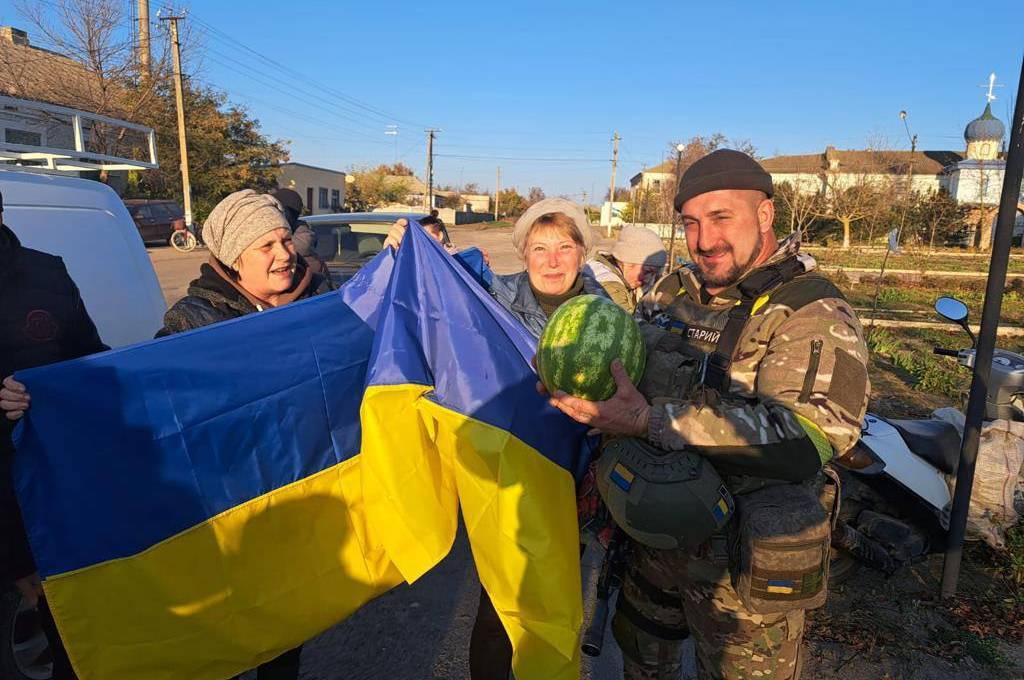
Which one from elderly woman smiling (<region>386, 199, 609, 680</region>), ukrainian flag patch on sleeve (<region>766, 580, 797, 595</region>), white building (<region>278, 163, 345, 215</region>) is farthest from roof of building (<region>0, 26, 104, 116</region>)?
ukrainian flag patch on sleeve (<region>766, 580, 797, 595</region>)

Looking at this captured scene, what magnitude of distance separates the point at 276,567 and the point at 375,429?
2.30 ft

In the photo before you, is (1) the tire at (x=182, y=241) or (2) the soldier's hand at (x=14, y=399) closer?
(2) the soldier's hand at (x=14, y=399)

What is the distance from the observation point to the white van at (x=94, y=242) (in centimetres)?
329

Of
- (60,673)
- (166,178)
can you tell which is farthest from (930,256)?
(166,178)

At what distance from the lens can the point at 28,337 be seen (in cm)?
255

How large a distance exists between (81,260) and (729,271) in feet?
11.0

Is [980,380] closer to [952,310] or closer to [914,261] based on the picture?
[952,310]

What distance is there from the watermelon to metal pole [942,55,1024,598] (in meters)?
2.75

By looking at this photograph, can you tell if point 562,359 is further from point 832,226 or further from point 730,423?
point 832,226

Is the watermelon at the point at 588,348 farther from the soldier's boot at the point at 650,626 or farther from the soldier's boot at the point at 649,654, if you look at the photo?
the soldier's boot at the point at 649,654

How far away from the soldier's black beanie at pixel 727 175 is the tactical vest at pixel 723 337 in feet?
0.99

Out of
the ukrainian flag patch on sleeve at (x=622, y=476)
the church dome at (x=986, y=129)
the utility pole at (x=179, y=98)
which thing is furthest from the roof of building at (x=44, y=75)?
the church dome at (x=986, y=129)

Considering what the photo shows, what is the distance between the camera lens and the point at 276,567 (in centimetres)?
252

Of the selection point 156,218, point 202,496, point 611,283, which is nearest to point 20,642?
point 202,496
